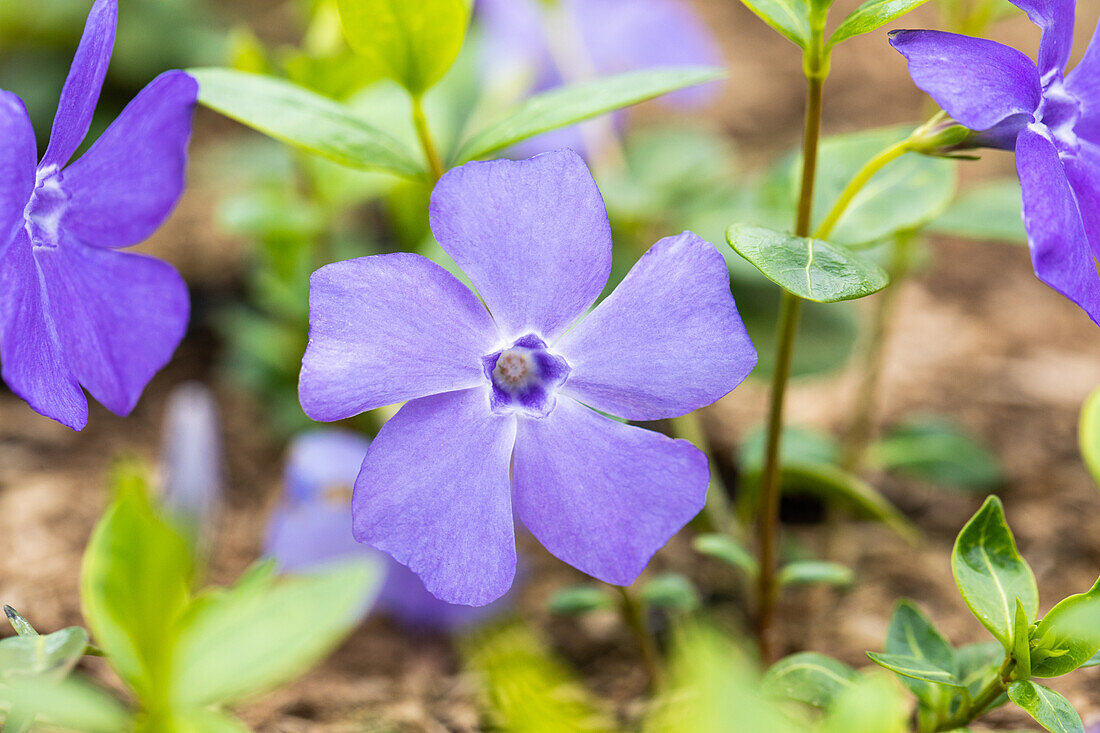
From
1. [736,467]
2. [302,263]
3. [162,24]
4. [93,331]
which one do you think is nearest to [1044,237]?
[93,331]

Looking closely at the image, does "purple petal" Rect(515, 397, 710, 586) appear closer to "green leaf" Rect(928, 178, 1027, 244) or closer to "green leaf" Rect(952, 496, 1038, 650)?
"green leaf" Rect(952, 496, 1038, 650)

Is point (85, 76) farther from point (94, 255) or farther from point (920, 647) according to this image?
point (920, 647)

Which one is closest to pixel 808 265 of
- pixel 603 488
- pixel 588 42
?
pixel 603 488

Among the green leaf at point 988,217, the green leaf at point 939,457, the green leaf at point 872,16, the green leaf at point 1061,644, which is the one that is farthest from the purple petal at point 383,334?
the green leaf at point 939,457

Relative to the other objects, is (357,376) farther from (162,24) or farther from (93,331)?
(162,24)

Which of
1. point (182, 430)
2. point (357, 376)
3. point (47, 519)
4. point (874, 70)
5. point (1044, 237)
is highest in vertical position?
point (1044, 237)

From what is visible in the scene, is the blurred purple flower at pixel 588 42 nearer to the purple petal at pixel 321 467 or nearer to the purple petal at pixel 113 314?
the purple petal at pixel 321 467
